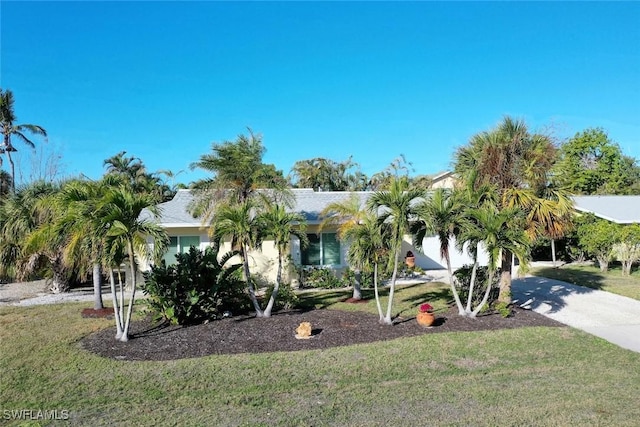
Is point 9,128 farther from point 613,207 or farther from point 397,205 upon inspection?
point 613,207

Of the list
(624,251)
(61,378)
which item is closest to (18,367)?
(61,378)

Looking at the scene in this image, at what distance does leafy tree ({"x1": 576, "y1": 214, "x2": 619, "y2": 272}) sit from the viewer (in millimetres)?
18969

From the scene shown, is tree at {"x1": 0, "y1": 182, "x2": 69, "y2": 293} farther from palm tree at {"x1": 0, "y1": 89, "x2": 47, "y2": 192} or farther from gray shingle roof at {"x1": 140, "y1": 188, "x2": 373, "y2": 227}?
palm tree at {"x1": 0, "y1": 89, "x2": 47, "y2": 192}

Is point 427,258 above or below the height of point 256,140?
below

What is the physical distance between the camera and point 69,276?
16.9m

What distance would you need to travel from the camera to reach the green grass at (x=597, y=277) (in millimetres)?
15005

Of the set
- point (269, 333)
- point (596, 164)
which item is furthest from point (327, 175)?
Answer: point (269, 333)

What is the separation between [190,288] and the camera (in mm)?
10812

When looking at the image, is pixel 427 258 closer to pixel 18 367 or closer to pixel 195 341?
pixel 195 341

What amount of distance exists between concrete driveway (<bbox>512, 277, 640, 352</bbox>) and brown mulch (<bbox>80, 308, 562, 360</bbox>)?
855 millimetres

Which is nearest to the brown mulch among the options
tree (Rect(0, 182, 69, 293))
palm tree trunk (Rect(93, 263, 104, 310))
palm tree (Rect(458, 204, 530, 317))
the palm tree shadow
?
the palm tree shadow

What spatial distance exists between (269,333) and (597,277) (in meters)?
15.2

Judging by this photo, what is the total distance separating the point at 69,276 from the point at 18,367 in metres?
10.1

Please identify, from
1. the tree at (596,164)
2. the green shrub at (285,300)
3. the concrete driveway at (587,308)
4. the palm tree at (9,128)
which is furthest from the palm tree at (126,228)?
the tree at (596,164)
